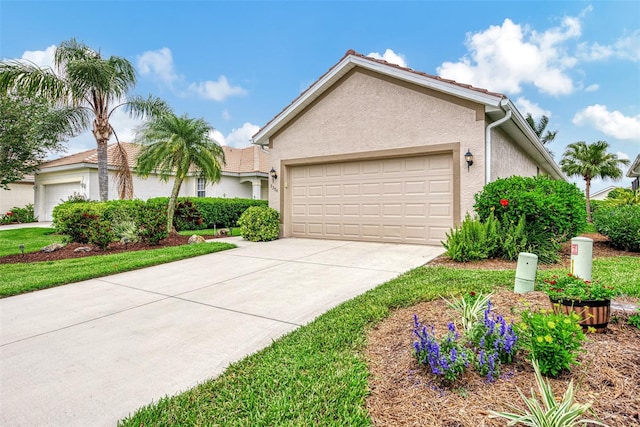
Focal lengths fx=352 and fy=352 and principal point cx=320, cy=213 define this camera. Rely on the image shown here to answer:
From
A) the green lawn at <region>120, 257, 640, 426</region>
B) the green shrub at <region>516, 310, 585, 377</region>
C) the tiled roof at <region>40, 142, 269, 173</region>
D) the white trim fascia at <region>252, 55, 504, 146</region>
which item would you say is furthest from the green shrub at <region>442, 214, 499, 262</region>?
the tiled roof at <region>40, 142, 269, 173</region>

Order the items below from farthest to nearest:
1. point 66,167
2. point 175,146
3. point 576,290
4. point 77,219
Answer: point 66,167
point 175,146
point 77,219
point 576,290

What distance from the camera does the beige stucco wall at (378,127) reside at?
27.9 ft

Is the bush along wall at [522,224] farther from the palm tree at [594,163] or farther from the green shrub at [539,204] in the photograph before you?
the palm tree at [594,163]

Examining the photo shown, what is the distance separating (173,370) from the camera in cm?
299

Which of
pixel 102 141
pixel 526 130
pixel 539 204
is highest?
pixel 102 141

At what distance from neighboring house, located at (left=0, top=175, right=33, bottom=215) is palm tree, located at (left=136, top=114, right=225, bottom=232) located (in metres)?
16.7

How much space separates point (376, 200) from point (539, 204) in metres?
4.17

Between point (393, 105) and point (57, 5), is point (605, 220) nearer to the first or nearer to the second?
point (393, 105)

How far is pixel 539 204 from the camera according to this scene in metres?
6.68

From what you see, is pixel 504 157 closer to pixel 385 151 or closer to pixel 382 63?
pixel 385 151

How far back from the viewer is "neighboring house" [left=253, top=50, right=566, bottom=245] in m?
8.54

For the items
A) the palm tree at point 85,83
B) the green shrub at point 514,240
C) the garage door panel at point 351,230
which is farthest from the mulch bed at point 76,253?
the green shrub at point 514,240

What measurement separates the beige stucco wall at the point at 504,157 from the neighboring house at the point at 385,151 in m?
0.03

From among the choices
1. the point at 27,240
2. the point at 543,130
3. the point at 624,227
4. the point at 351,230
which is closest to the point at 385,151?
the point at 351,230
